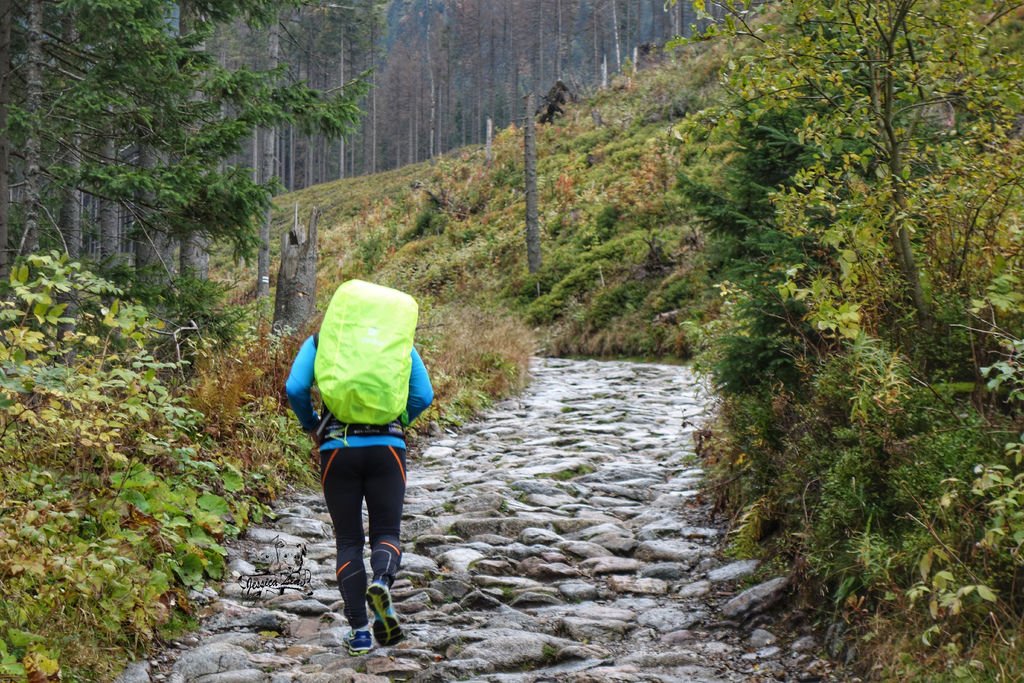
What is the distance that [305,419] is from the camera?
4695 millimetres

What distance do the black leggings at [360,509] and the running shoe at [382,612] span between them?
0.10m

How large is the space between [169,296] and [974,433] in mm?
7830

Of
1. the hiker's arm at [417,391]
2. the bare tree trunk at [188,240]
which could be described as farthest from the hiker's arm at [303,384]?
the bare tree trunk at [188,240]

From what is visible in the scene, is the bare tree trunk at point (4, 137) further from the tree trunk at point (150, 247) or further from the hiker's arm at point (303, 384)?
the hiker's arm at point (303, 384)

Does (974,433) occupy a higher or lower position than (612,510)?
higher

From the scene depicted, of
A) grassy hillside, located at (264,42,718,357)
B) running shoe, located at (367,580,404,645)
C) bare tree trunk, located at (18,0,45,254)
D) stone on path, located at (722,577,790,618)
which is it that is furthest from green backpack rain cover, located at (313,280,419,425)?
grassy hillside, located at (264,42,718,357)

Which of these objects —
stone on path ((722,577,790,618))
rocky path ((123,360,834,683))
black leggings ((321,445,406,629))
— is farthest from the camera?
stone on path ((722,577,790,618))

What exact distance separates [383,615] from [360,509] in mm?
573

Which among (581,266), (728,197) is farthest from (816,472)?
(581,266)

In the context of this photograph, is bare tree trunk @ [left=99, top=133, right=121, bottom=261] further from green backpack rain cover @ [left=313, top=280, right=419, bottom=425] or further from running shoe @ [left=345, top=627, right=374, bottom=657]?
running shoe @ [left=345, top=627, right=374, bottom=657]

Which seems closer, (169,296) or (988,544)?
(988,544)

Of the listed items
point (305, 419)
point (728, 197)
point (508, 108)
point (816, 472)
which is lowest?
point (816, 472)

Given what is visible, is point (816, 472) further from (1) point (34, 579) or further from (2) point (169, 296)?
(2) point (169, 296)

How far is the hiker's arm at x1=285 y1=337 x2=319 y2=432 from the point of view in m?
4.58
